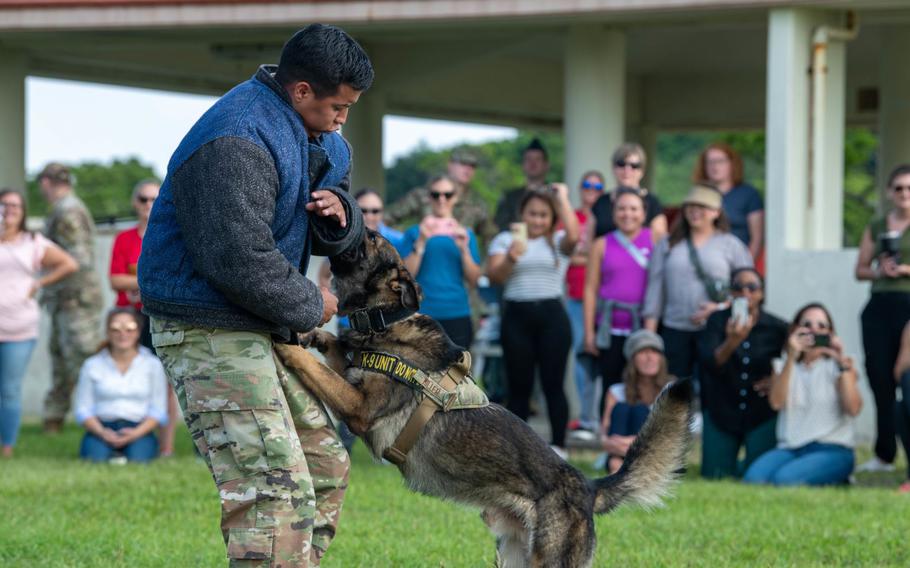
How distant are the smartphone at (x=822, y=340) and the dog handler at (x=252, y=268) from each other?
18.3 feet

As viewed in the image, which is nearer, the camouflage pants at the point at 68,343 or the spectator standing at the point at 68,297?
the spectator standing at the point at 68,297

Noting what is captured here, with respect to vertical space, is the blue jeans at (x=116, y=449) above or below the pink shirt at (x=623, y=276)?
below

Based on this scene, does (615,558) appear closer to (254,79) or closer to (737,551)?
(737,551)

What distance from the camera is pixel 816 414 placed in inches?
364

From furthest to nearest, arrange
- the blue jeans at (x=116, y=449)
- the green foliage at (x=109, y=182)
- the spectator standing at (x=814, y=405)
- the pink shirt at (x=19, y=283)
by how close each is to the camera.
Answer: the green foliage at (x=109, y=182), the pink shirt at (x=19, y=283), the blue jeans at (x=116, y=449), the spectator standing at (x=814, y=405)

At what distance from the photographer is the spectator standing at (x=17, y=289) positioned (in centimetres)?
1064

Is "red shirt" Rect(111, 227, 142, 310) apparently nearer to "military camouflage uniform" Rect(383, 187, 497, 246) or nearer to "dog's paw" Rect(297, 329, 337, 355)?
"military camouflage uniform" Rect(383, 187, 497, 246)

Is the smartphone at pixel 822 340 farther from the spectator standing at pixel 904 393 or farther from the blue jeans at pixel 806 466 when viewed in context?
the blue jeans at pixel 806 466

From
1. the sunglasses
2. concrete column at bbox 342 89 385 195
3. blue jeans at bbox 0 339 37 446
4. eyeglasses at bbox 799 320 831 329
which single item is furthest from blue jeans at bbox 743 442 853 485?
concrete column at bbox 342 89 385 195

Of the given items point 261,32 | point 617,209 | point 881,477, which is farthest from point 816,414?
point 261,32

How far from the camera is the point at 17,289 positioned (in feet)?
35.4

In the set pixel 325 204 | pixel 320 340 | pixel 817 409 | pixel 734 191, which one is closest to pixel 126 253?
pixel 734 191

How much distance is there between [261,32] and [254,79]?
10490 mm

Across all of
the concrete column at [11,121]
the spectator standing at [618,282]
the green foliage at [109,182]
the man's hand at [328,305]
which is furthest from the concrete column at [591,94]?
the green foliage at [109,182]
